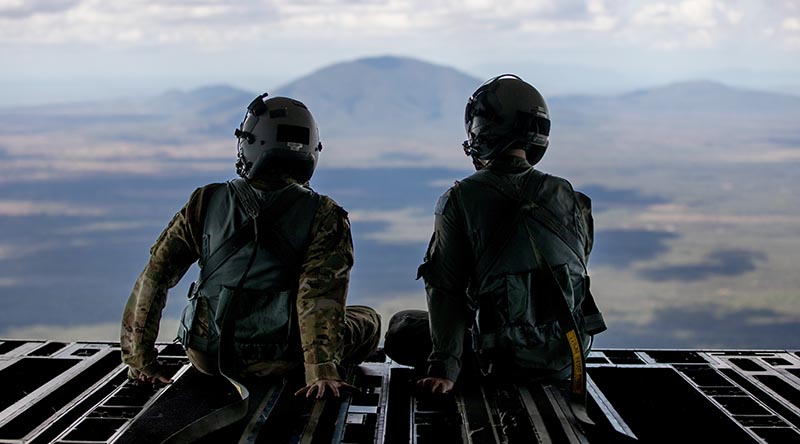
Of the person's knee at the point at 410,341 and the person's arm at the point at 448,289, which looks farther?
the person's knee at the point at 410,341

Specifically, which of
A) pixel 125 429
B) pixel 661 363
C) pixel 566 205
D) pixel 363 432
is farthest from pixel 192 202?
pixel 661 363

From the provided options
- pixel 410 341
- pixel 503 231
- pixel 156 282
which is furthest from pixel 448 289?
pixel 156 282

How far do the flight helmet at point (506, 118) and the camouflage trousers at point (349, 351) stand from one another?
799 mm

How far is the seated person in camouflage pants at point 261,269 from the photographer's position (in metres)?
3.26

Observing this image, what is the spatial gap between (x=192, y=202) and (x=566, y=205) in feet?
4.36

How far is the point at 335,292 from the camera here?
329 cm

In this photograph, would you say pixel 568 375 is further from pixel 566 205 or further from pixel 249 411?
pixel 249 411

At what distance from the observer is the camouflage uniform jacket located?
324cm

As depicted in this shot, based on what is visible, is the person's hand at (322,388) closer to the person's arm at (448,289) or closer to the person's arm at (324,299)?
the person's arm at (324,299)

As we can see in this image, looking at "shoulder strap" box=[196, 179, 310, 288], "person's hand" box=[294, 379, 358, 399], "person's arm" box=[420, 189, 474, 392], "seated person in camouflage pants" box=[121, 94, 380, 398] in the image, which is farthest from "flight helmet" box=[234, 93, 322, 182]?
"person's hand" box=[294, 379, 358, 399]

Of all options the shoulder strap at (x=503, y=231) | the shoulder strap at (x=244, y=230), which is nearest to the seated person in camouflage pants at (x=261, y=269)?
the shoulder strap at (x=244, y=230)

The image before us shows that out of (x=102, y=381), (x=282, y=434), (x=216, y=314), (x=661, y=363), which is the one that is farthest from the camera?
(x=661, y=363)

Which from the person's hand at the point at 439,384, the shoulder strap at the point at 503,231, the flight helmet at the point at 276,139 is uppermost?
the flight helmet at the point at 276,139

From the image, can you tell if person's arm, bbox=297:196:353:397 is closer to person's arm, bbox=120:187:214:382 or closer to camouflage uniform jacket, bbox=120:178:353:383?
camouflage uniform jacket, bbox=120:178:353:383
